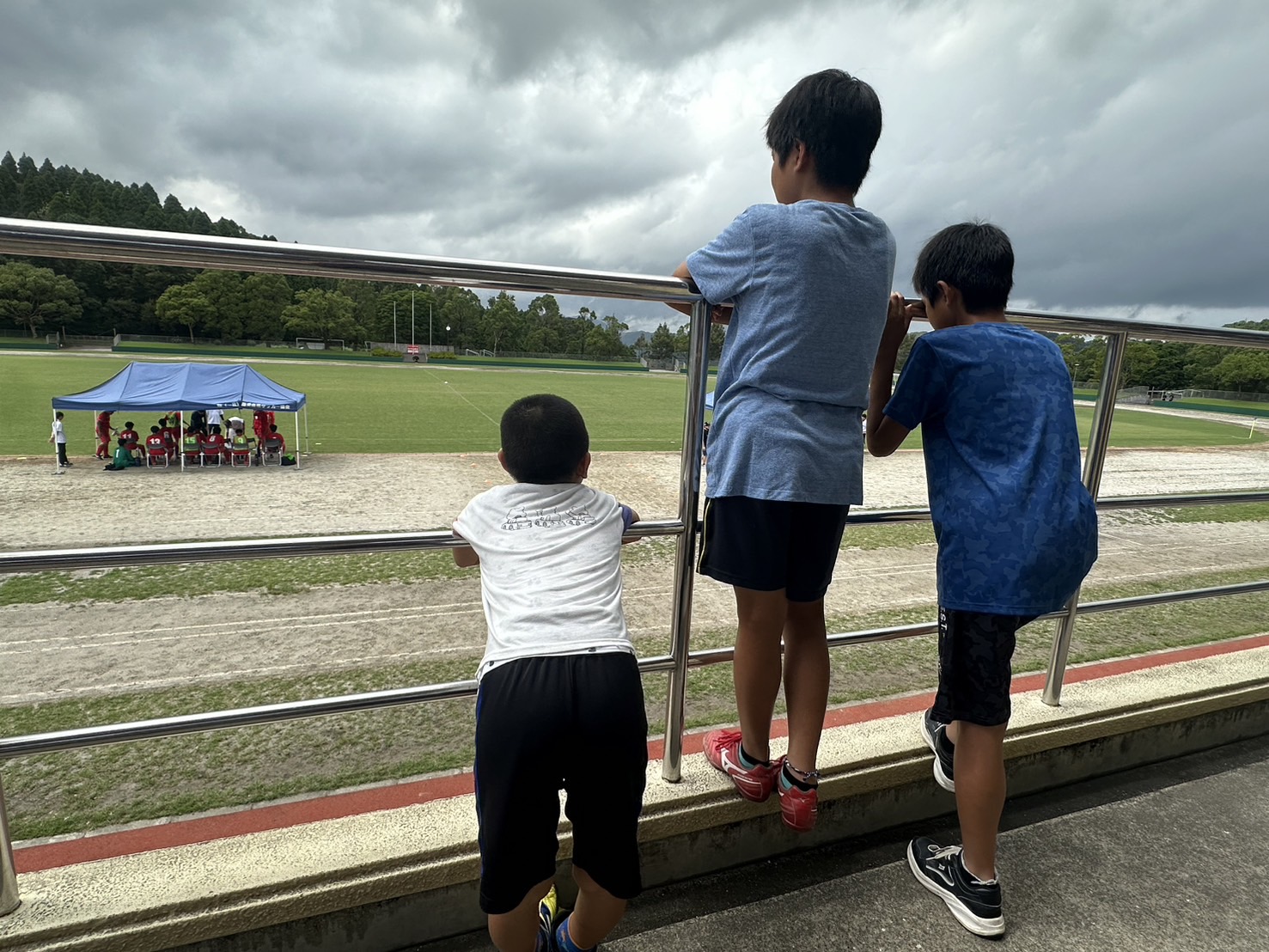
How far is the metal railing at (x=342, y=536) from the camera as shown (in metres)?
1.21

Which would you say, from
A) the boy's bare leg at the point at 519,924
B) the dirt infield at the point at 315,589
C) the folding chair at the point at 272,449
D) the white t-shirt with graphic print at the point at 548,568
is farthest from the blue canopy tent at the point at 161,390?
the folding chair at the point at 272,449

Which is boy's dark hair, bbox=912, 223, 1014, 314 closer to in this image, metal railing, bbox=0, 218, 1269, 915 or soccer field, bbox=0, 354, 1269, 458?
metal railing, bbox=0, 218, 1269, 915

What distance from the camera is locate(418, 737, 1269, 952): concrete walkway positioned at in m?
1.50

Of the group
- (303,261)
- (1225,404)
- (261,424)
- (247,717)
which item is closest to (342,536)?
(247,717)

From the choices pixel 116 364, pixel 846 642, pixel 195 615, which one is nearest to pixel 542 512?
pixel 846 642

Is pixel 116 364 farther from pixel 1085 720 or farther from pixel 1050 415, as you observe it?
pixel 1085 720

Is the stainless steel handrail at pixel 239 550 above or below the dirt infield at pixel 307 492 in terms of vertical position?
above

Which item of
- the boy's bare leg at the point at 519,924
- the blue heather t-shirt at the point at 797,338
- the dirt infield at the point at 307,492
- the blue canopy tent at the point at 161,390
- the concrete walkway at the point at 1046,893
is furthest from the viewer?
the dirt infield at the point at 307,492

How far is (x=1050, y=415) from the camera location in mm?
1492

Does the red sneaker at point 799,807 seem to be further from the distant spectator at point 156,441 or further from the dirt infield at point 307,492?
the distant spectator at point 156,441

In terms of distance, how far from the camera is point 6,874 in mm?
1239

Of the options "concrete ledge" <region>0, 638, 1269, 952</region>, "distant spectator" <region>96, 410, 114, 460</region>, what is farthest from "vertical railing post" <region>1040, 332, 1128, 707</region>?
"distant spectator" <region>96, 410, 114, 460</region>

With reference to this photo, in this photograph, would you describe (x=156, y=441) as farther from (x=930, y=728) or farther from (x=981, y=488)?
(x=981, y=488)

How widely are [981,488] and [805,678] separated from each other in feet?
1.96
